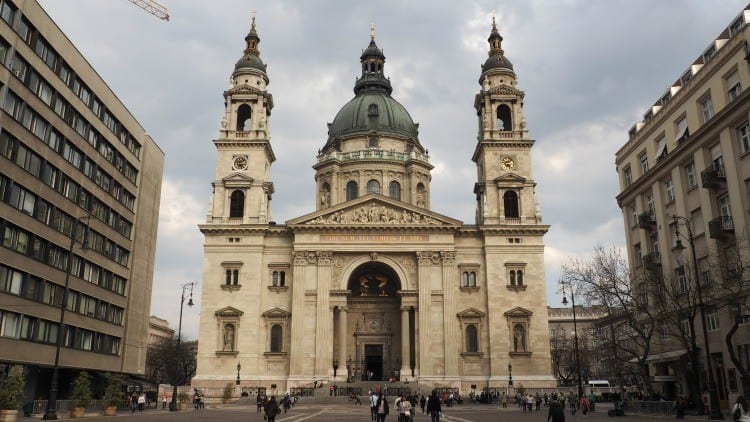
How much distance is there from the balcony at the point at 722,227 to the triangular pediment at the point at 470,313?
25567mm

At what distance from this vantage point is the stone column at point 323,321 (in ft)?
173

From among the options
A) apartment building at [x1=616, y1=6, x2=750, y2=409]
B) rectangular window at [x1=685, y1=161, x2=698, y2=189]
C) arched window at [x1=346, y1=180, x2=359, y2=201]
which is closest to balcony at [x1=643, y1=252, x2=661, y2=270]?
apartment building at [x1=616, y1=6, x2=750, y2=409]

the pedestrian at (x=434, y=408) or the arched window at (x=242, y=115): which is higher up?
the arched window at (x=242, y=115)

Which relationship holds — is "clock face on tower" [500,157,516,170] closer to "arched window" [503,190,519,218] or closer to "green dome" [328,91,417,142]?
"arched window" [503,190,519,218]

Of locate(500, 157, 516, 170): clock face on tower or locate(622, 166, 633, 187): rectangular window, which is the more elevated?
locate(500, 157, 516, 170): clock face on tower

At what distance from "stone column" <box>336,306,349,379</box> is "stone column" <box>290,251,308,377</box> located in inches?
128

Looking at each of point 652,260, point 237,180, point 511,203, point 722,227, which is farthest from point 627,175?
point 237,180

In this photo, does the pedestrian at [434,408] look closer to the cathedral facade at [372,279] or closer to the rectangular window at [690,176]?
the rectangular window at [690,176]

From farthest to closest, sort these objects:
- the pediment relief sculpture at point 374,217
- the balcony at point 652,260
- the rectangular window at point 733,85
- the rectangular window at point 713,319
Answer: the pediment relief sculpture at point 374,217 < the balcony at point 652,260 < the rectangular window at point 713,319 < the rectangular window at point 733,85

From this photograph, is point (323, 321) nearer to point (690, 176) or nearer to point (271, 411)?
point (690, 176)

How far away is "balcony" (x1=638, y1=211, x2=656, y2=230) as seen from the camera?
40156mm

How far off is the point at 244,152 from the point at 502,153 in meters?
24.5

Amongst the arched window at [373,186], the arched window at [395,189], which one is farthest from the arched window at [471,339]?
the arched window at [373,186]

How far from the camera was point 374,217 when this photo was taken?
2232 inches
